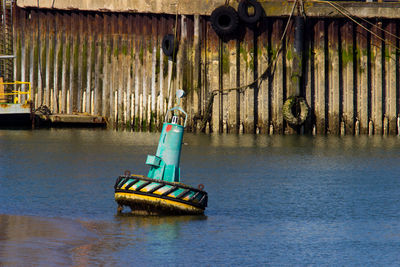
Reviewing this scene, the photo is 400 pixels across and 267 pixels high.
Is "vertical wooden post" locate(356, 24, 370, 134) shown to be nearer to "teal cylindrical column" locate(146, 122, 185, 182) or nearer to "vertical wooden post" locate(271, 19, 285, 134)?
"vertical wooden post" locate(271, 19, 285, 134)

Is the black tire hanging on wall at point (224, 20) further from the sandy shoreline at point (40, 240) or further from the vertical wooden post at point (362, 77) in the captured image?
the sandy shoreline at point (40, 240)

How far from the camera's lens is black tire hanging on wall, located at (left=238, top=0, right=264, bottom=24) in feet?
113

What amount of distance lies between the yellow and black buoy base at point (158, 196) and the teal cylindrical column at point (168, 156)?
58cm

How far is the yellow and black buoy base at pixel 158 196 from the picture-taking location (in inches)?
637

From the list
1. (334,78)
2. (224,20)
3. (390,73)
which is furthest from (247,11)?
(390,73)

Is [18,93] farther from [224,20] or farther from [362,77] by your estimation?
[362,77]

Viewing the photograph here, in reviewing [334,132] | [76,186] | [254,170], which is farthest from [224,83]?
[76,186]

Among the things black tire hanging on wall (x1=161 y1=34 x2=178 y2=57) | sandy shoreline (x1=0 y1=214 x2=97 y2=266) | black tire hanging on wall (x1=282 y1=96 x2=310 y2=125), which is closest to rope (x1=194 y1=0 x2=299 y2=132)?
black tire hanging on wall (x1=282 y1=96 x2=310 y2=125)

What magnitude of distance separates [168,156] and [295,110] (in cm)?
1829

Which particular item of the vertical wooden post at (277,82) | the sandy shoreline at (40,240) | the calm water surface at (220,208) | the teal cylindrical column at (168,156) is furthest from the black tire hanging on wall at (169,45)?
the sandy shoreline at (40,240)

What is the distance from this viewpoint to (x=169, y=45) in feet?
116

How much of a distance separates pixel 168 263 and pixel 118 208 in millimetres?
4229

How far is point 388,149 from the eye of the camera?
31344mm

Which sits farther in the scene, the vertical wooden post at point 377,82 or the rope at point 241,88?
the vertical wooden post at point 377,82
